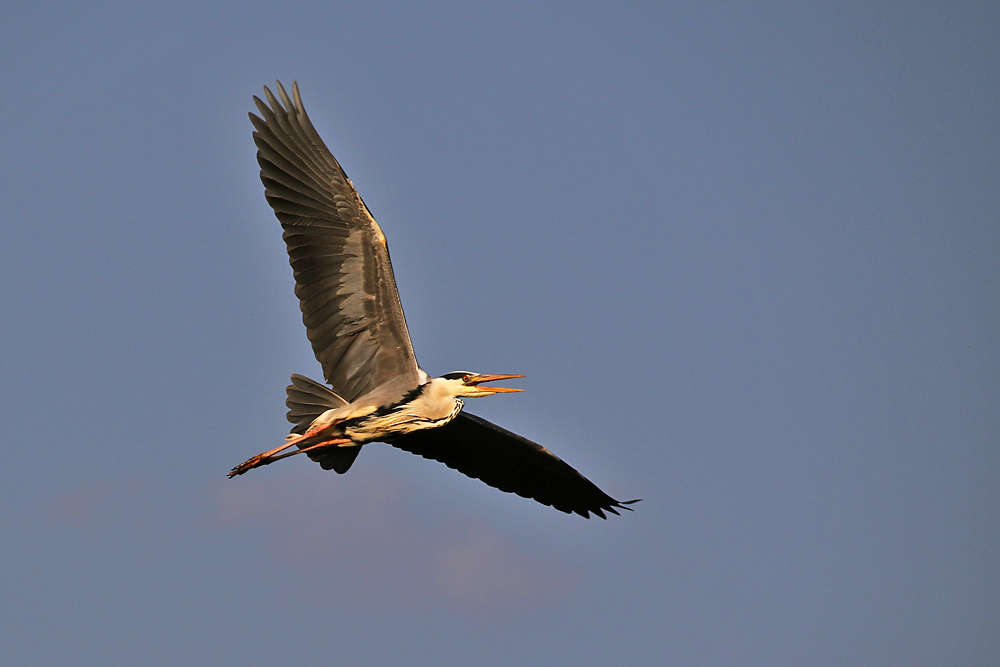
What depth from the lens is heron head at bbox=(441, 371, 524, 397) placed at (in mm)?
11281

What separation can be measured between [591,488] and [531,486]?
750 millimetres

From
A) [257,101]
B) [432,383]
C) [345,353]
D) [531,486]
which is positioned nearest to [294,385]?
[345,353]

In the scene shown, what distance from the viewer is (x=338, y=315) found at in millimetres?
10844

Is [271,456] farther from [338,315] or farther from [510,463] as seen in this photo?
[510,463]

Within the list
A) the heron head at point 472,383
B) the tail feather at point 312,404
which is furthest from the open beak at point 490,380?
the tail feather at point 312,404

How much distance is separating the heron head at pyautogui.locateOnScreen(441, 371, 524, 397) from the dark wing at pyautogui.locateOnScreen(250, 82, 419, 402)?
0.54 meters

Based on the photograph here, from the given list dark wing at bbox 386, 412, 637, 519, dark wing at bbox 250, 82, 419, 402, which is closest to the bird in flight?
dark wing at bbox 250, 82, 419, 402

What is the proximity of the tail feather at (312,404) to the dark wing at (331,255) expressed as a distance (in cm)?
22

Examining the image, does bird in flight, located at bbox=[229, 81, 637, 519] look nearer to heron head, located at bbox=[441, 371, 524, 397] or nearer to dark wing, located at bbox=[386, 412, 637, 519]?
heron head, located at bbox=[441, 371, 524, 397]

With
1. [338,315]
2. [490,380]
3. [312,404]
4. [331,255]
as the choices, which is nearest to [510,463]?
[490,380]

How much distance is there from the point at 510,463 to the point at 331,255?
13.5ft

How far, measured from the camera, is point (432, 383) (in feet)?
36.4

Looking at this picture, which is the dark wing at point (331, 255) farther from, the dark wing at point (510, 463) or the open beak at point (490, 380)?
the dark wing at point (510, 463)

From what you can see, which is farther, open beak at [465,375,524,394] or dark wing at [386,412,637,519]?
dark wing at [386,412,637,519]
